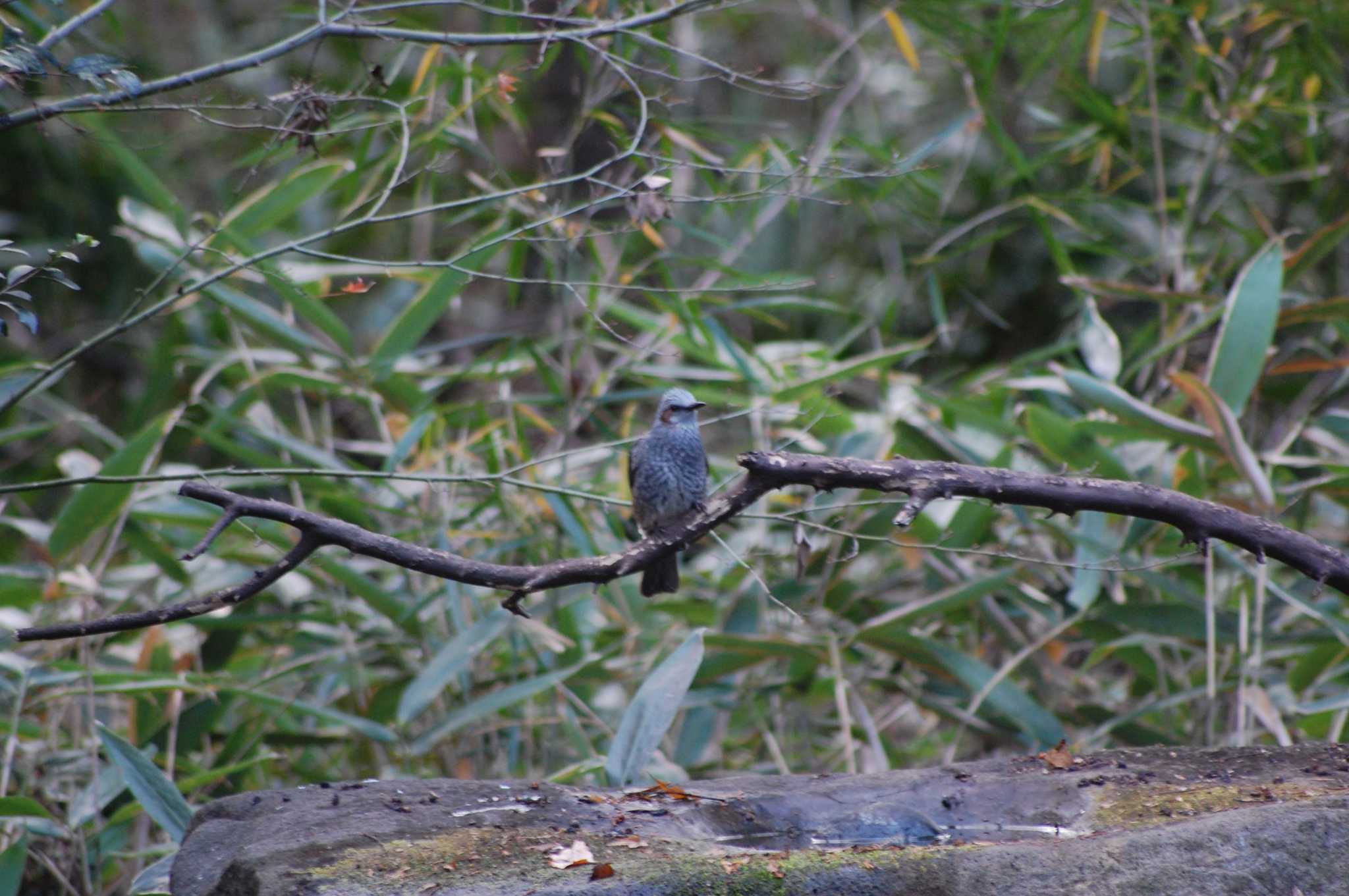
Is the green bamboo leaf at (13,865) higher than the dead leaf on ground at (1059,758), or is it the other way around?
the dead leaf on ground at (1059,758)

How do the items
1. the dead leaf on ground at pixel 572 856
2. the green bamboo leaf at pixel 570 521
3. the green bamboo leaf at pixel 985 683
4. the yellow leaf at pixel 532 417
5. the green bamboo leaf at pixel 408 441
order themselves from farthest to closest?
the yellow leaf at pixel 532 417 < the green bamboo leaf at pixel 985 683 < the green bamboo leaf at pixel 570 521 < the green bamboo leaf at pixel 408 441 < the dead leaf on ground at pixel 572 856

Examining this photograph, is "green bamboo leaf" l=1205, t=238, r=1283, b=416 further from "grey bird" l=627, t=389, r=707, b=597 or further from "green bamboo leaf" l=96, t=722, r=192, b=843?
"green bamboo leaf" l=96, t=722, r=192, b=843

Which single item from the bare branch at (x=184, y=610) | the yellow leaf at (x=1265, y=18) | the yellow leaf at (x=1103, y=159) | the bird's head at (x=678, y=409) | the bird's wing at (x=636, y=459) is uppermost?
the yellow leaf at (x=1265, y=18)

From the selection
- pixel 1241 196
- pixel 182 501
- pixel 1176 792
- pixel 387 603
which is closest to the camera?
pixel 1176 792

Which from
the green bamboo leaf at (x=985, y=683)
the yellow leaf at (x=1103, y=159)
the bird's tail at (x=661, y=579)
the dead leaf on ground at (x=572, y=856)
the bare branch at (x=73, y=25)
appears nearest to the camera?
the dead leaf on ground at (x=572, y=856)

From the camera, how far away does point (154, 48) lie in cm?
736

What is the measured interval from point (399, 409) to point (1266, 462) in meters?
3.10

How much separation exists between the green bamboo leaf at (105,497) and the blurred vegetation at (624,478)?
0.01 m

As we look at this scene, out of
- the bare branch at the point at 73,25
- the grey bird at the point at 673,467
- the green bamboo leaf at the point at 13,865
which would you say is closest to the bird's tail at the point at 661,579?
the grey bird at the point at 673,467

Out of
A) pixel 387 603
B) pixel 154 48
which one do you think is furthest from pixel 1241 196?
pixel 154 48

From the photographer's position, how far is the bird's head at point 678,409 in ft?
11.4

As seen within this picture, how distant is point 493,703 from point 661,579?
73 cm

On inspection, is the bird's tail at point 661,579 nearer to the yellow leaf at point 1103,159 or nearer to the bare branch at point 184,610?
the bare branch at point 184,610

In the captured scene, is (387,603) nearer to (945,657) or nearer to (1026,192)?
(945,657)
